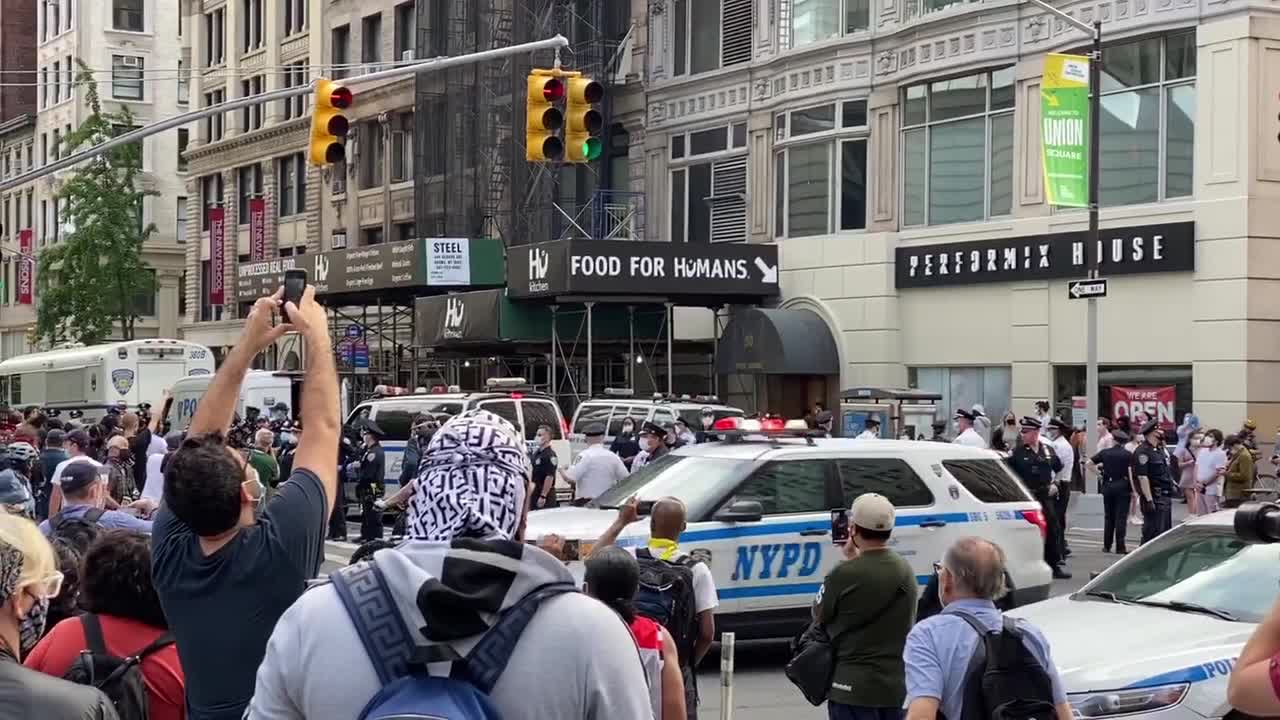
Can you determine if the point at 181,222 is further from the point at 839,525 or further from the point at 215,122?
the point at 839,525

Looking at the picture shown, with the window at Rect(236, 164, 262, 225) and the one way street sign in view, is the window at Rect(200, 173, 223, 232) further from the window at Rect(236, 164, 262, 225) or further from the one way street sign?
the one way street sign

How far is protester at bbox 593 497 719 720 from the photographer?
24.9 feet

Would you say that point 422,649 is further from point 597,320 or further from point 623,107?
point 623,107

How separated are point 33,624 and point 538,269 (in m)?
29.7

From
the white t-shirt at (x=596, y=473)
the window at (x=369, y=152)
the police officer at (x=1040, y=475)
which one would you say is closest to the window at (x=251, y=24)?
the window at (x=369, y=152)

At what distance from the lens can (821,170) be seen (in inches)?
1377

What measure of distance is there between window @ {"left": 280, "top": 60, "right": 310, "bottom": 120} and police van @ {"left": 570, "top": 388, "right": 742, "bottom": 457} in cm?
3143

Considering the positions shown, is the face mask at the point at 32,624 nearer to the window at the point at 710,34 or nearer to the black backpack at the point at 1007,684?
the black backpack at the point at 1007,684

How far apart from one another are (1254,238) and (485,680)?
25.9 meters

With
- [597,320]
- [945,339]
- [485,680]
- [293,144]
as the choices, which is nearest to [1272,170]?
[945,339]

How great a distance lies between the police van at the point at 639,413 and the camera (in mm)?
25016

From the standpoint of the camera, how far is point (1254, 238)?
26.6 meters

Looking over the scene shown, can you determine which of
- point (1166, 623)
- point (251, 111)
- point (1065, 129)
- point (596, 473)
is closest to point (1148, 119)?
point (1065, 129)

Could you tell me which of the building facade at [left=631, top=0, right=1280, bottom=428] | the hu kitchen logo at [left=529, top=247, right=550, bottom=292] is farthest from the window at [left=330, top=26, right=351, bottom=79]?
the hu kitchen logo at [left=529, top=247, right=550, bottom=292]
